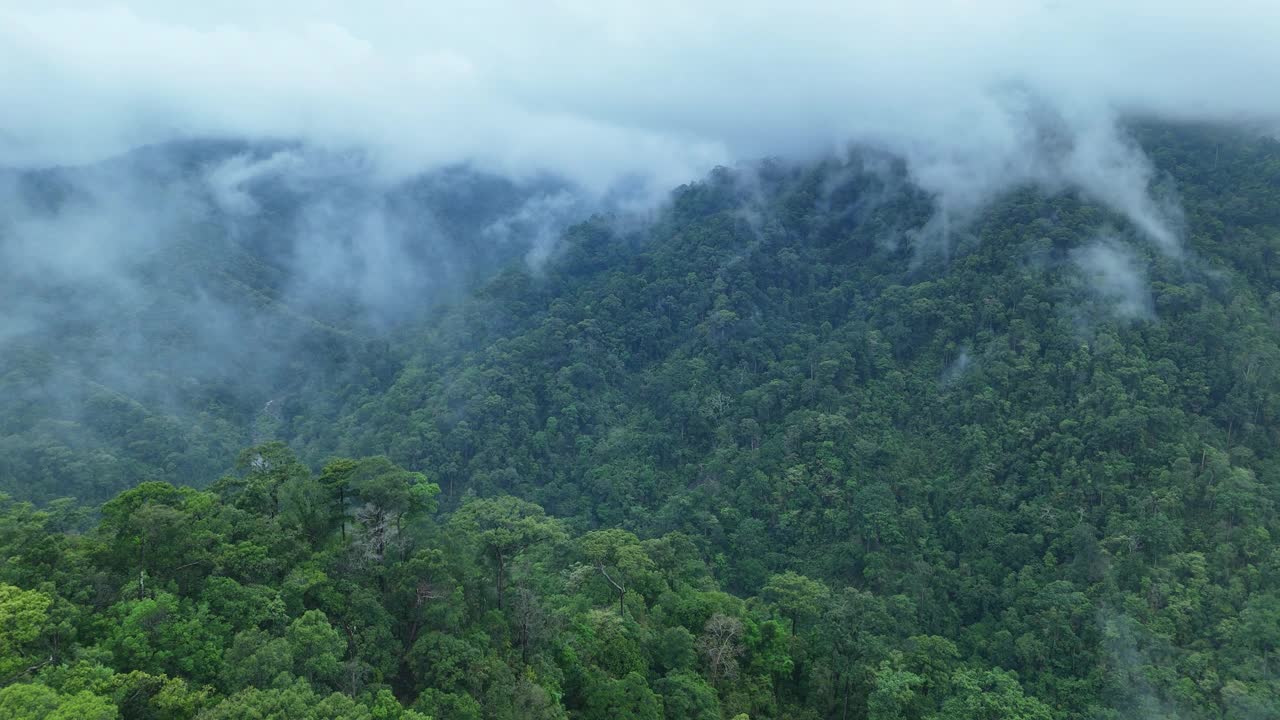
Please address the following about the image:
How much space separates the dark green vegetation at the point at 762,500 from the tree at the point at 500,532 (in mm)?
156

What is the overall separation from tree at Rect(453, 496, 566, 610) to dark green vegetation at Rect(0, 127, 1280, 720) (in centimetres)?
16

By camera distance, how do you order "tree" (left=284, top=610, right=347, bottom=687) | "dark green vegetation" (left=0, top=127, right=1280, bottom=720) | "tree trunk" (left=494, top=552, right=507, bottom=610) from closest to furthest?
"tree" (left=284, top=610, right=347, bottom=687), "dark green vegetation" (left=0, top=127, right=1280, bottom=720), "tree trunk" (left=494, top=552, right=507, bottom=610)

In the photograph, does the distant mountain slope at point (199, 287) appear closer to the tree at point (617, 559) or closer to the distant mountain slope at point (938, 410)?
the distant mountain slope at point (938, 410)

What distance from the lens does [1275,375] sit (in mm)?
48344

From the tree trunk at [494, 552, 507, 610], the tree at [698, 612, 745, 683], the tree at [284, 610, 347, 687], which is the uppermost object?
the tree at [284, 610, 347, 687]

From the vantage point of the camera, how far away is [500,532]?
28.1m

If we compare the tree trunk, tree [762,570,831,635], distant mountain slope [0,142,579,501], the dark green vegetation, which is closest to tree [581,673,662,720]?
the dark green vegetation

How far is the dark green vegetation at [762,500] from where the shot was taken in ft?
69.1

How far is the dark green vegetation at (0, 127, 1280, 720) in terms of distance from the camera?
69.1 ft

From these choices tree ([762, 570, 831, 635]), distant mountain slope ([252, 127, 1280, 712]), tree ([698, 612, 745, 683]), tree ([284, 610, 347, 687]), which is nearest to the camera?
tree ([284, 610, 347, 687])

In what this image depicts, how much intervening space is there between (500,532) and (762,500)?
3414cm

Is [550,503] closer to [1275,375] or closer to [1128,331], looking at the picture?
[1128,331]

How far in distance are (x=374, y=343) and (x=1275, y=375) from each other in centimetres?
8686

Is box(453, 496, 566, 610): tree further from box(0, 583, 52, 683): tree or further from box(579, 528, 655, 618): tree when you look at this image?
box(0, 583, 52, 683): tree
